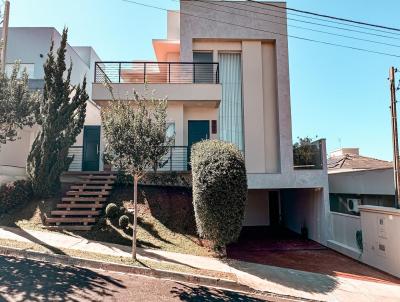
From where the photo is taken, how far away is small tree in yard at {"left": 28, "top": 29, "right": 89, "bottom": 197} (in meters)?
12.0

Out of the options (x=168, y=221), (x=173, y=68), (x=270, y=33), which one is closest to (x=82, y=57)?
(x=173, y=68)

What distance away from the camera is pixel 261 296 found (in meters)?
6.82

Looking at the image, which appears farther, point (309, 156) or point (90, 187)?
point (309, 156)

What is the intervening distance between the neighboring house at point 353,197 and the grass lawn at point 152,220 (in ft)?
18.6

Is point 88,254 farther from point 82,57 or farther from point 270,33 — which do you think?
point 82,57

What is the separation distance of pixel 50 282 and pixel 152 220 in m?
5.39

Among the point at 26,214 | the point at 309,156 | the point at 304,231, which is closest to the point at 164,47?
the point at 309,156

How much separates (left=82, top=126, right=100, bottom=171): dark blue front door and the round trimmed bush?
6.62 m

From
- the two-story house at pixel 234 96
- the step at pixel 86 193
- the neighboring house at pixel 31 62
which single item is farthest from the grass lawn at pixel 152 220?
the neighboring house at pixel 31 62

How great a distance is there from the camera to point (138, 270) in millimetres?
7379

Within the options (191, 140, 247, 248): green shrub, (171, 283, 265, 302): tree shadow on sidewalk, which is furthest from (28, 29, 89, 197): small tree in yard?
(171, 283, 265, 302): tree shadow on sidewalk

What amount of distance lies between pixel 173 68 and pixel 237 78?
334 cm

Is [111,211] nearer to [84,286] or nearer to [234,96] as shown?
[84,286]

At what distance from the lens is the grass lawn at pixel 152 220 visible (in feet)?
32.7
